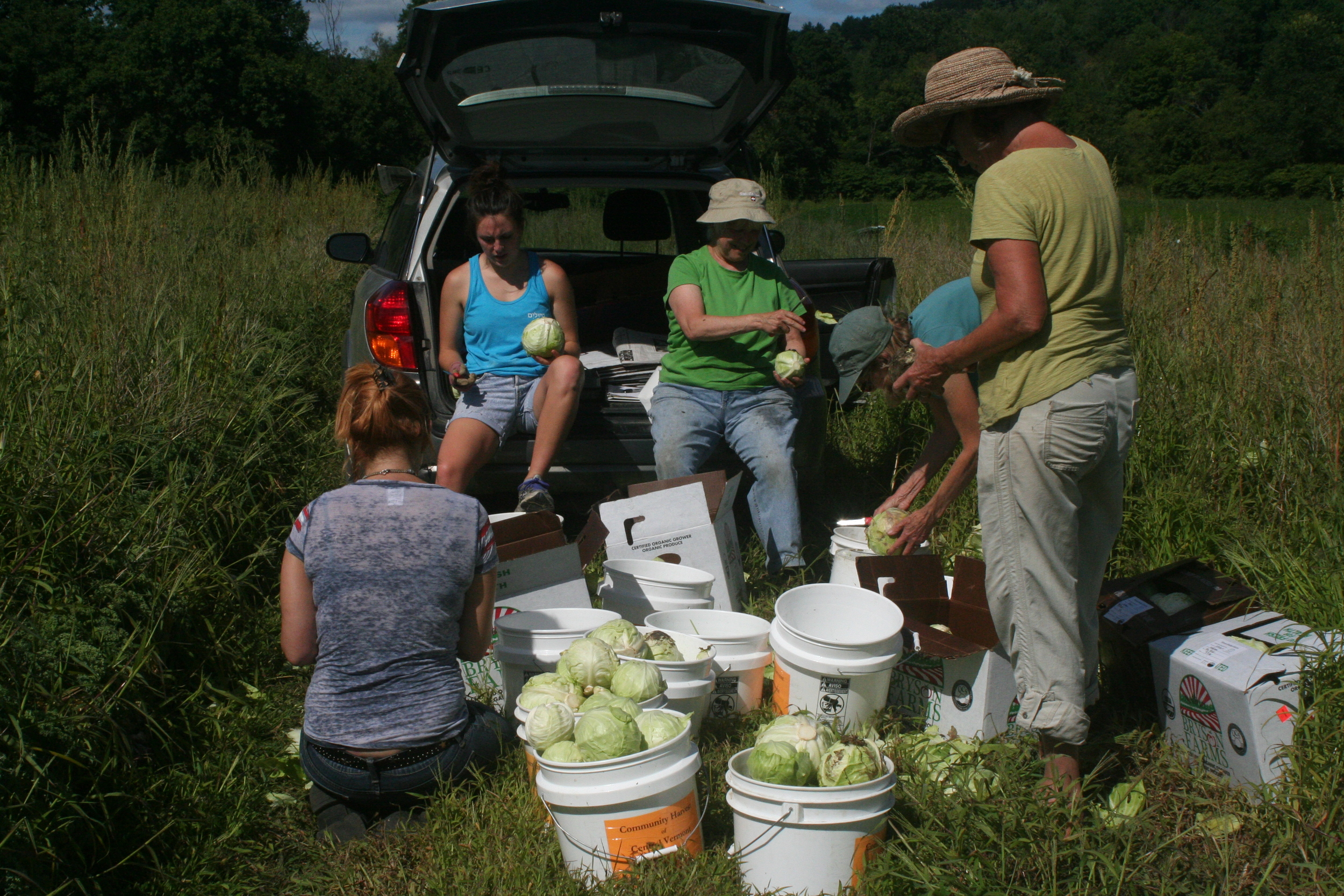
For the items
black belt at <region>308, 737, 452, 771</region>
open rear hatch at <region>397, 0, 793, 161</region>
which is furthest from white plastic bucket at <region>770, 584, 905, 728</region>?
open rear hatch at <region>397, 0, 793, 161</region>

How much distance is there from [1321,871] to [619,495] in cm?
284

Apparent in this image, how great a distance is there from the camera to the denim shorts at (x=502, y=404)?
400cm

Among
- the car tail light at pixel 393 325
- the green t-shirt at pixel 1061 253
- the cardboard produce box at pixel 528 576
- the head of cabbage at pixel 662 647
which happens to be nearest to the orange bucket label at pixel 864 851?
the head of cabbage at pixel 662 647

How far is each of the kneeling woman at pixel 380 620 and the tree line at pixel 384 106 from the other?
4646mm

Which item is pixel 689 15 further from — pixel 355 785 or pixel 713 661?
pixel 355 785

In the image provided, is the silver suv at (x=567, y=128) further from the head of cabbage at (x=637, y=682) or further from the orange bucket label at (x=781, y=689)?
the head of cabbage at (x=637, y=682)

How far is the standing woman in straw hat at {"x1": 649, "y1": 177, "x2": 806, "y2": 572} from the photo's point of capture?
400 centimetres

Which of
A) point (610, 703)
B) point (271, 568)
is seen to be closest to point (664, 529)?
point (610, 703)

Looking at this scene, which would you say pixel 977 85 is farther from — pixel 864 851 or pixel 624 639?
pixel 864 851

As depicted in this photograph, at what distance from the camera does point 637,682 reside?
8.05 ft

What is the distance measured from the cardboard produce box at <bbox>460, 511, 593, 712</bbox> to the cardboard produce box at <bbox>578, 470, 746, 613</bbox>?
26 centimetres

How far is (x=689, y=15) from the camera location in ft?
13.1

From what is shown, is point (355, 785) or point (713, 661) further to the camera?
point (713, 661)

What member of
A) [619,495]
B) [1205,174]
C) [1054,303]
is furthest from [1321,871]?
[1205,174]
